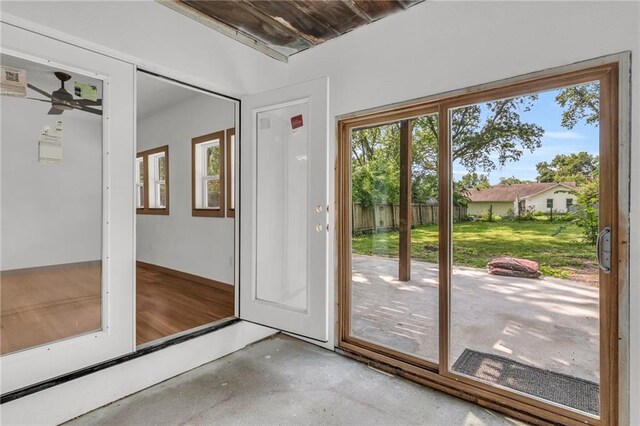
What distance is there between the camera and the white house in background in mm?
1814

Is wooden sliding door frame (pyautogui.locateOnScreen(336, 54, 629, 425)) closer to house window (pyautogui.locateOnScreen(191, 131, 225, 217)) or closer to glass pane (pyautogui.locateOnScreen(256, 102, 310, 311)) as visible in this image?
glass pane (pyautogui.locateOnScreen(256, 102, 310, 311))

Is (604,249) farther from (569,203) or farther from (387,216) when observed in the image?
(387,216)

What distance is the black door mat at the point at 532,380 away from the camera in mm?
1742

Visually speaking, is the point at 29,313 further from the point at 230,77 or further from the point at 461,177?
the point at 461,177

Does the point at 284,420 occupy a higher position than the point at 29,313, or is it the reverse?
the point at 29,313

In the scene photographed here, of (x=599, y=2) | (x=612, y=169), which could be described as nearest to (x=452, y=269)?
(x=612, y=169)

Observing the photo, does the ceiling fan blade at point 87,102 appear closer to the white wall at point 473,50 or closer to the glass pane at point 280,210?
the glass pane at point 280,210

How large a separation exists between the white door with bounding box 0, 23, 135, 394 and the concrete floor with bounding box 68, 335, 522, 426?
1.37ft

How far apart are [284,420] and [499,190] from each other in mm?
1947

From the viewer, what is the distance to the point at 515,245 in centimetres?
199

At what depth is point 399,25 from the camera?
7.39 feet

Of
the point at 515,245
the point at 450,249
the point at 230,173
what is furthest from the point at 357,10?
the point at 230,173

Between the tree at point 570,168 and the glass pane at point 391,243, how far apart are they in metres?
0.65

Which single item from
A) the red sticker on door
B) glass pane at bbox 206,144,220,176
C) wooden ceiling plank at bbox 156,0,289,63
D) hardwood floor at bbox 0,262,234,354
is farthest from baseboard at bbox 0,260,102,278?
glass pane at bbox 206,144,220,176
